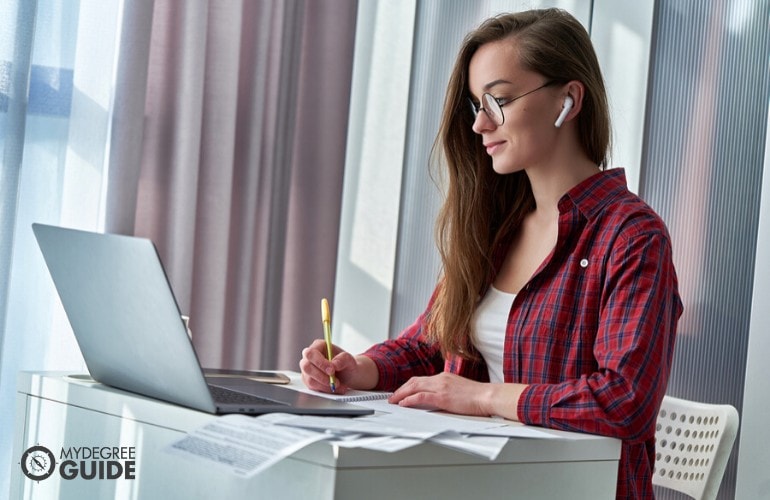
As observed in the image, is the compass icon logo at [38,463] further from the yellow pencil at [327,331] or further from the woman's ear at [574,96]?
the woman's ear at [574,96]

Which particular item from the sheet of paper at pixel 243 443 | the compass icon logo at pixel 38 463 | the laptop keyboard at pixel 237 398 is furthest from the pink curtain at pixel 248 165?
the sheet of paper at pixel 243 443

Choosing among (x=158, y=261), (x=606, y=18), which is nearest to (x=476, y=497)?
(x=158, y=261)

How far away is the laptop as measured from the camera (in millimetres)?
1042

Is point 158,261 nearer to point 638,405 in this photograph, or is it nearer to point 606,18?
point 638,405

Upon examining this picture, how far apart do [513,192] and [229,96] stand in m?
0.96

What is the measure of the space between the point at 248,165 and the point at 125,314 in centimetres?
144

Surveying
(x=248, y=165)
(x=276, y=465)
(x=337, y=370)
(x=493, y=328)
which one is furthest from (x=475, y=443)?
(x=248, y=165)

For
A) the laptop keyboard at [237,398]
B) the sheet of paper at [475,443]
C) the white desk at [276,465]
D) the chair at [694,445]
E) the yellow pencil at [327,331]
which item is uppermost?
the yellow pencil at [327,331]

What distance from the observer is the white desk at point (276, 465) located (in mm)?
933

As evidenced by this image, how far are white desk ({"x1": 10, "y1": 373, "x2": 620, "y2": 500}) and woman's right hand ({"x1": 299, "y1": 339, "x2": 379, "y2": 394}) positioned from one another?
32cm

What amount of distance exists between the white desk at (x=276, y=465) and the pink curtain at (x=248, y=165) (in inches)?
42.3

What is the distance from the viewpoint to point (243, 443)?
91 centimetres

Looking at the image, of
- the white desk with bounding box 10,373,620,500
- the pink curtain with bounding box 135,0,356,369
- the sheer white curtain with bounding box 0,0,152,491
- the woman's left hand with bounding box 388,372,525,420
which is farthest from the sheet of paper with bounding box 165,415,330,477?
the pink curtain with bounding box 135,0,356,369

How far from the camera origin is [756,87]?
2.17 m
